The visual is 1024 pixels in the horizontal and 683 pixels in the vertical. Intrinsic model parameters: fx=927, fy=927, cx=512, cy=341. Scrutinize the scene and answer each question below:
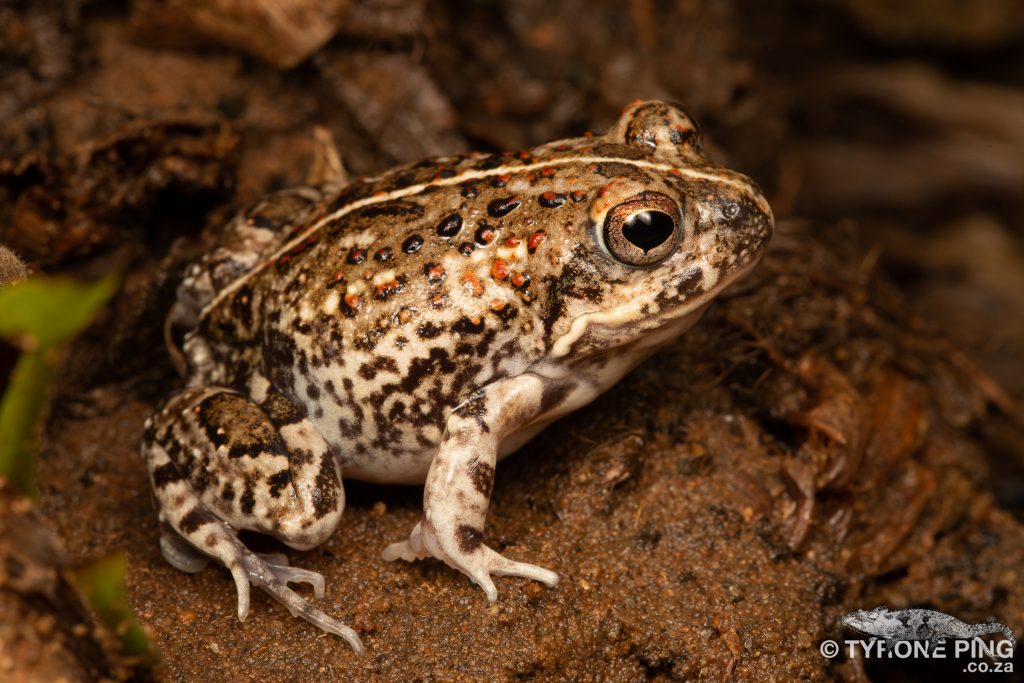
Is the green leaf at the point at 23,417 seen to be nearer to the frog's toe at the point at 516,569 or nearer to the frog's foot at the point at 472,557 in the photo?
the frog's foot at the point at 472,557

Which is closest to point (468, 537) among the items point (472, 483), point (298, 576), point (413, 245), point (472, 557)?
point (472, 557)

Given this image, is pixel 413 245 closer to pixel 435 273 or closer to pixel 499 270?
pixel 435 273

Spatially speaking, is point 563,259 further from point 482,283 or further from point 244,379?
point 244,379

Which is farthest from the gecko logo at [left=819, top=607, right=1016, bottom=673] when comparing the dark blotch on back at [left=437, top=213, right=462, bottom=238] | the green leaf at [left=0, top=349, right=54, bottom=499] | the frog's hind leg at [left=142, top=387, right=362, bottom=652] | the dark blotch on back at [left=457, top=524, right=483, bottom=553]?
the green leaf at [left=0, top=349, right=54, bottom=499]

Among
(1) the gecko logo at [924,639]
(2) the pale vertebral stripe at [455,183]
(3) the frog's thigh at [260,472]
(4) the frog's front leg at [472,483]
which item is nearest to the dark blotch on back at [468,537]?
(4) the frog's front leg at [472,483]

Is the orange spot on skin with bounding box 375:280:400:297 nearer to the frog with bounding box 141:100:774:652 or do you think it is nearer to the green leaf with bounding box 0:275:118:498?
the frog with bounding box 141:100:774:652

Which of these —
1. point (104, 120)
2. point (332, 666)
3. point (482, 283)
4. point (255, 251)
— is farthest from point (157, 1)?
point (332, 666)
